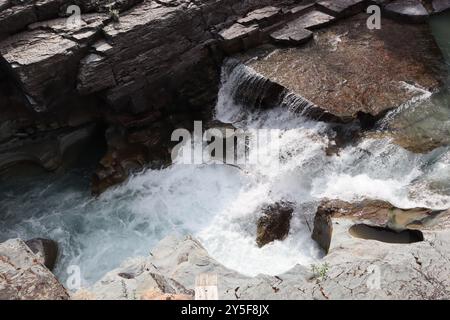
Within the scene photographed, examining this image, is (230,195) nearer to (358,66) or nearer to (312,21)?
(358,66)

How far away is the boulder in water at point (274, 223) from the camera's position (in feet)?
27.7

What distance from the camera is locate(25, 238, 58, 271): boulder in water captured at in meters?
8.87

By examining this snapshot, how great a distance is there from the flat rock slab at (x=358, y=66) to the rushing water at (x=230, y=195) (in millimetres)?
542

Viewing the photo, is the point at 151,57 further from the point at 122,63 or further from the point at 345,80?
the point at 345,80

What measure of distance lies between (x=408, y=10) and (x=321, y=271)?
366 inches

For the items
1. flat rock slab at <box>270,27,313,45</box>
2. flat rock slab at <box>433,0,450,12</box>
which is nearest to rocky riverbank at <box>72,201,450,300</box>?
flat rock slab at <box>270,27,313,45</box>

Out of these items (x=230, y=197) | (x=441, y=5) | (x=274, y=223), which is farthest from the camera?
(x=441, y=5)

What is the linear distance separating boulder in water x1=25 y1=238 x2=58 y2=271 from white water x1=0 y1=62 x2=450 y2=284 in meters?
0.25

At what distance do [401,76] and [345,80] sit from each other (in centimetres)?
134

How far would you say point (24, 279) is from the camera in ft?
18.1

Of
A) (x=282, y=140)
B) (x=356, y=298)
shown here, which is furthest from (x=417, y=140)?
(x=356, y=298)

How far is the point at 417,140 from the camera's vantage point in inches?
358

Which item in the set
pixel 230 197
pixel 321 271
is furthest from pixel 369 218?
pixel 230 197

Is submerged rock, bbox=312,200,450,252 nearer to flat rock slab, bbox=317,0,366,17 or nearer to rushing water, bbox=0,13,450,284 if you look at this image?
rushing water, bbox=0,13,450,284
